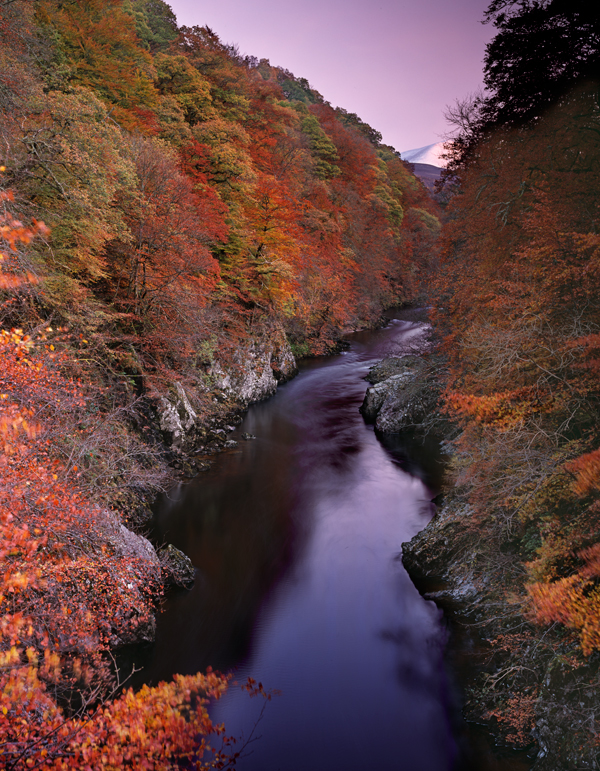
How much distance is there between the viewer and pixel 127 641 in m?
6.75

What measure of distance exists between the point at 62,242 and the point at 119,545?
6.87m

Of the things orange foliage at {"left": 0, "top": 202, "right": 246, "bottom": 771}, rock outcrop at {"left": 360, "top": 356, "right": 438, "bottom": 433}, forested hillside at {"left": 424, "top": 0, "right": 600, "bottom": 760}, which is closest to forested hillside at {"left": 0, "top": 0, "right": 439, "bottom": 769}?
orange foliage at {"left": 0, "top": 202, "right": 246, "bottom": 771}

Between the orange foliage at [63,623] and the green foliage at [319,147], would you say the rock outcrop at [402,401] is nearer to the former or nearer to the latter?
the orange foliage at [63,623]

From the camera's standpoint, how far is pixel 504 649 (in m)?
6.13

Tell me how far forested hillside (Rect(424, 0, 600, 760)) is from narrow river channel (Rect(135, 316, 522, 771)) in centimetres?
124

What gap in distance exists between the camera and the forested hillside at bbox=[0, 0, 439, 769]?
5281mm

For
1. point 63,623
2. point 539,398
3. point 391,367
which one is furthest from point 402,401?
point 63,623

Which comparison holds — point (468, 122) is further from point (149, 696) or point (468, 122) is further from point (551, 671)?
point (149, 696)

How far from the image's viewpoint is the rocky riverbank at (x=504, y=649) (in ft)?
15.3

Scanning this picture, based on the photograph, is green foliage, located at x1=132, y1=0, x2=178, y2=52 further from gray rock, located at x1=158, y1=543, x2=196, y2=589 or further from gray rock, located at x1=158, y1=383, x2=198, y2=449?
gray rock, located at x1=158, y1=543, x2=196, y2=589

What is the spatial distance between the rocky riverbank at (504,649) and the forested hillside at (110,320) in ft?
13.8

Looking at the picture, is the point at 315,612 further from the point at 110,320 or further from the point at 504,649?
the point at 110,320

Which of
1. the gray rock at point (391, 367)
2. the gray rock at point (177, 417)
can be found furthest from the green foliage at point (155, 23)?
the gray rock at point (391, 367)

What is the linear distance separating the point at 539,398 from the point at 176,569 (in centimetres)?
783
